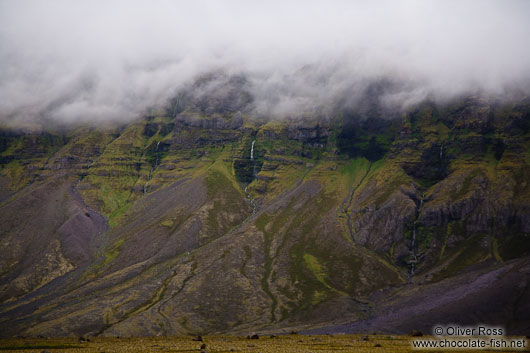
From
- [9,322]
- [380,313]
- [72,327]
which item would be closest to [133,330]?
[72,327]

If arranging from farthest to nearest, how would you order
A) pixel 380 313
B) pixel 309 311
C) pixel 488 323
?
pixel 309 311 → pixel 380 313 → pixel 488 323

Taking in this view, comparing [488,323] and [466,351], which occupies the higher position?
[466,351]

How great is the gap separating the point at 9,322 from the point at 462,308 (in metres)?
205

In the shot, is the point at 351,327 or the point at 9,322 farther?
the point at 9,322

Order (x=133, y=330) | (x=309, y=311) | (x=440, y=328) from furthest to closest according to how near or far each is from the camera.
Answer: (x=309, y=311) < (x=133, y=330) < (x=440, y=328)

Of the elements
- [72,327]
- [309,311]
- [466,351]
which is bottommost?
[309,311]

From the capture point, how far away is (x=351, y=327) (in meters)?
150

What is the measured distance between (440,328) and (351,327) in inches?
1232

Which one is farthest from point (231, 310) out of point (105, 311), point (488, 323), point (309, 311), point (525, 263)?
point (525, 263)

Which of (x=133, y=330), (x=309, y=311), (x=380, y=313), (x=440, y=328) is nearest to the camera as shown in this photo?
(x=440, y=328)

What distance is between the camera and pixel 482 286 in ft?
577

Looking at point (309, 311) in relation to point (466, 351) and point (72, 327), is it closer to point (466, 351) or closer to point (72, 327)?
point (72, 327)

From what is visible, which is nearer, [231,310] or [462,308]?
[462,308]

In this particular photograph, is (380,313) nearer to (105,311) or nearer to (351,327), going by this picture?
(351,327)
